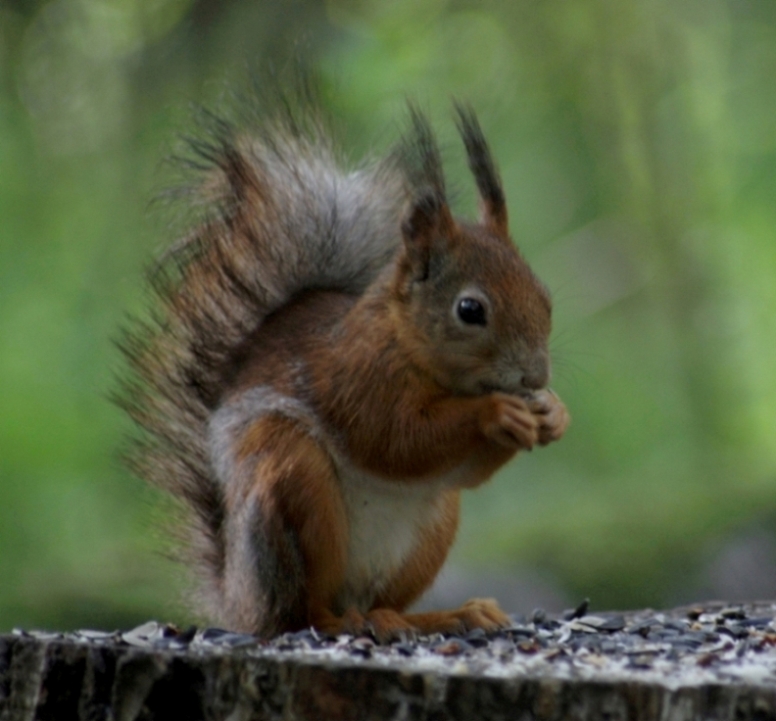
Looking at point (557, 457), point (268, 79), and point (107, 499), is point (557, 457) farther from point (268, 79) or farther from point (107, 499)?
point (268, 79)

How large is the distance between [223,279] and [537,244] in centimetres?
320

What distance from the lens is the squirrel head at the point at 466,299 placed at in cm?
212

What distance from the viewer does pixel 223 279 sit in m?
2.40

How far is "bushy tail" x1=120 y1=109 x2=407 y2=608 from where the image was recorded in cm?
237

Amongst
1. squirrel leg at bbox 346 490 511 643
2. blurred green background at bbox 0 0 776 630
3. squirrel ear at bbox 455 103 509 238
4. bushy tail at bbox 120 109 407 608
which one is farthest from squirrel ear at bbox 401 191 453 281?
blurred green background at bbox 0 0 776 630

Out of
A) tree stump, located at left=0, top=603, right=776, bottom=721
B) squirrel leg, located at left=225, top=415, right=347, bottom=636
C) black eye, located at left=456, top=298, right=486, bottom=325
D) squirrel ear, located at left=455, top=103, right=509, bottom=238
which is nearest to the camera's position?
tree stump, located at left=0, top=603, right=776, bottom=721

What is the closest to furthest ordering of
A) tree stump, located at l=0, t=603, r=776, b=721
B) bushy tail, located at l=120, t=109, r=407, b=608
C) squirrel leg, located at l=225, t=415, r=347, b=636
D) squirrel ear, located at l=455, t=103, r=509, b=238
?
tree stump, located at l=0, t=603, r=776, b=721
squirrel leg, located at l=225, t=415, r=347, b=636
squirrel ear, located at l=455, t=103, r=509, b=238
bushy tail, located at l=120, t=109, r=407, b=608

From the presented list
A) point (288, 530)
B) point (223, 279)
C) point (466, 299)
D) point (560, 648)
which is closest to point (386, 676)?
point (560, 648)

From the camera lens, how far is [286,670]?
154cm

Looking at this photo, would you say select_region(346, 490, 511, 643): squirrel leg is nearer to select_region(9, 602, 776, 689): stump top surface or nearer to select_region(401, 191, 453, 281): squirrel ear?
select_region(9, 602, 776, 689): stump top surface

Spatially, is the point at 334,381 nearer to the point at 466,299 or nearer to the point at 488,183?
the point at 466,299

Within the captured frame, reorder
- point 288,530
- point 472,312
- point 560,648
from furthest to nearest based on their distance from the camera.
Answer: point 472,312 < point 288,530 < point 560,648

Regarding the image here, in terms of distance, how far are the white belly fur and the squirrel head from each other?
18cm

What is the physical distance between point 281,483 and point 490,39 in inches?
146
